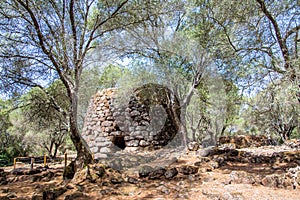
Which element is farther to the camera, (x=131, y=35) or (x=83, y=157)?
(x=131, y=35)

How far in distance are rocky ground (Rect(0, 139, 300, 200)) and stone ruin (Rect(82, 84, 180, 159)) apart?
5.61ft

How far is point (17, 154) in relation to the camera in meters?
14.7

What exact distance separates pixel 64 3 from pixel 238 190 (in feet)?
18.9

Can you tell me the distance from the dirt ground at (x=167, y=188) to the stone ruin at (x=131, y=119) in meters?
2.95

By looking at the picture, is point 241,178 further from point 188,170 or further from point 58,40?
point 58,40

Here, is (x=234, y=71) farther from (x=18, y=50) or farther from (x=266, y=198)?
(x=18, y=50)

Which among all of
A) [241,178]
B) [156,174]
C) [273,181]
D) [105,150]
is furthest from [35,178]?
[273,181]

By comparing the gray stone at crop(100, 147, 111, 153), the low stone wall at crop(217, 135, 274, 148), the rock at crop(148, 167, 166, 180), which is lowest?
the rock at crop(148, 167, 166, 180)

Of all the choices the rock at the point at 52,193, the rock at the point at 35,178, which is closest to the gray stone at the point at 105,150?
the rock at the point at 35,178

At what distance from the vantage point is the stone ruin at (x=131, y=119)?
828cm

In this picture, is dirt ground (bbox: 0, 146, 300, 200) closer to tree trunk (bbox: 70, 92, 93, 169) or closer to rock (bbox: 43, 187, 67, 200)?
rock (bbox: 43, 187, 67, 200)

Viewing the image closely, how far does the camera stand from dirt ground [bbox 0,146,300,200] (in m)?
3.32

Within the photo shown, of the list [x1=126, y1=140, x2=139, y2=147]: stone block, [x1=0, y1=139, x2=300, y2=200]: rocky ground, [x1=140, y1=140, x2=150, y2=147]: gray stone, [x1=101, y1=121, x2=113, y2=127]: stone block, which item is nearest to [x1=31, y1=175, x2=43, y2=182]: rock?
[x1=0, y1=139, x2=300, y2=200]: rocky ground

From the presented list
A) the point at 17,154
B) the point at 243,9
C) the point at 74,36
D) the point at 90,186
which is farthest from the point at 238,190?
the point at 17,154
